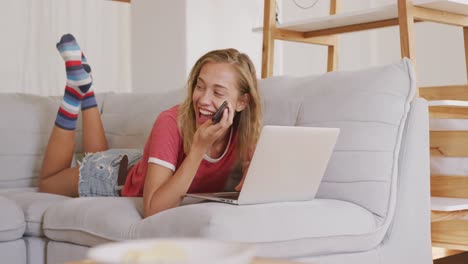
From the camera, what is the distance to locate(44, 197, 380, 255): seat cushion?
1596 millimetres

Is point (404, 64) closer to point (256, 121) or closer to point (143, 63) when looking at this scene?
point (256, 121)

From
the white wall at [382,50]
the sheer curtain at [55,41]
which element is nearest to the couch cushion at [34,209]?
the sheer curtain at [55,41]

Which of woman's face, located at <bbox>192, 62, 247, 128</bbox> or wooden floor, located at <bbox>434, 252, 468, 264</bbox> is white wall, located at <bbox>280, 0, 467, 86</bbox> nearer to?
wooden floor, located at <bbox>434, 252, 468, 264</bbox>

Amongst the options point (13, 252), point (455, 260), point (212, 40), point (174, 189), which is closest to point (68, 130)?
point (13, 252)

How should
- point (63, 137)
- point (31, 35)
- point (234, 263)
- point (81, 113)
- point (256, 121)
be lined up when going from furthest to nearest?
point (31, 35) < point (81, 113) < point (63, 137) < point (256, 121) < point (234, 263)

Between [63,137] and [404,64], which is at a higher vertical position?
[404,64]

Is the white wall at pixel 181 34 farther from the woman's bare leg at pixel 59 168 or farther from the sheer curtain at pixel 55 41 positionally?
the woman's bare leg at pixel 59 168

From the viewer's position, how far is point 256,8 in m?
4.62

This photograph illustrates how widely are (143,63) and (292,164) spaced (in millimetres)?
2958

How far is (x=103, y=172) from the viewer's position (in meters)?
2.52

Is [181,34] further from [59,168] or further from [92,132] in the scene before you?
[59,168]

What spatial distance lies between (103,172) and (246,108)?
2.28 ft

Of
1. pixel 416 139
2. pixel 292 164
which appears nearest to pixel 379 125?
pixel 416 139

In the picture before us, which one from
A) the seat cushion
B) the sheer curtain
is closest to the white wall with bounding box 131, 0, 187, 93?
the sheer curtain
